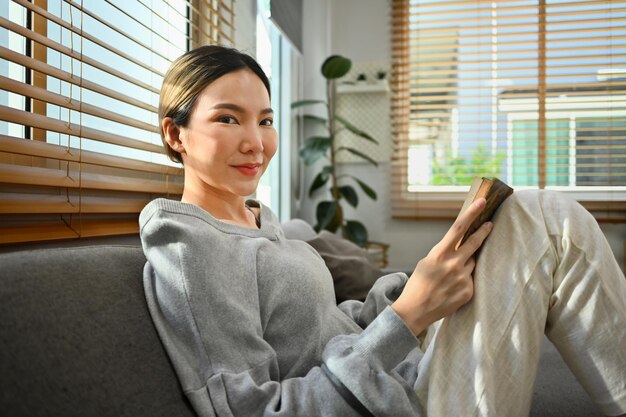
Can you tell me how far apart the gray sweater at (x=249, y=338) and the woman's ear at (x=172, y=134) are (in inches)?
6.6

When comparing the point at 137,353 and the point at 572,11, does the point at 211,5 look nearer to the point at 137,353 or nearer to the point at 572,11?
the point at 137,353

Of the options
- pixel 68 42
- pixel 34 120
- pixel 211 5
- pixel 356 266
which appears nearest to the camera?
pixel 34 120

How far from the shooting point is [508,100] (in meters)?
3.65

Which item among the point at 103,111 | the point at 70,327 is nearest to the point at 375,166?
the point at 103,111

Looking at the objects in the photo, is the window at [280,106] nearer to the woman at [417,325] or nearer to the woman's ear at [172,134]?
the woman's ear at [172,134]

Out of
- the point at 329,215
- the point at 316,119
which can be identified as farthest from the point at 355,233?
the point at 316,119

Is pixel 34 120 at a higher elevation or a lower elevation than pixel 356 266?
higher

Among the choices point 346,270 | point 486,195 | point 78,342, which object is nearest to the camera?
point 78,342

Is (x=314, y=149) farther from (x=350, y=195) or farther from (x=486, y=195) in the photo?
(x=486, y=195)

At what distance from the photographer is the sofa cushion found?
0.62 meters

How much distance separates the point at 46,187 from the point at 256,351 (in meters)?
0.56

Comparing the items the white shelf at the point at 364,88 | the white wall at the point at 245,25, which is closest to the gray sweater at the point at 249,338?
the white wall at the point at 245,25

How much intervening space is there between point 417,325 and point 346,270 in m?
0.86

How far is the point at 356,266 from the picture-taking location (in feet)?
5.82
